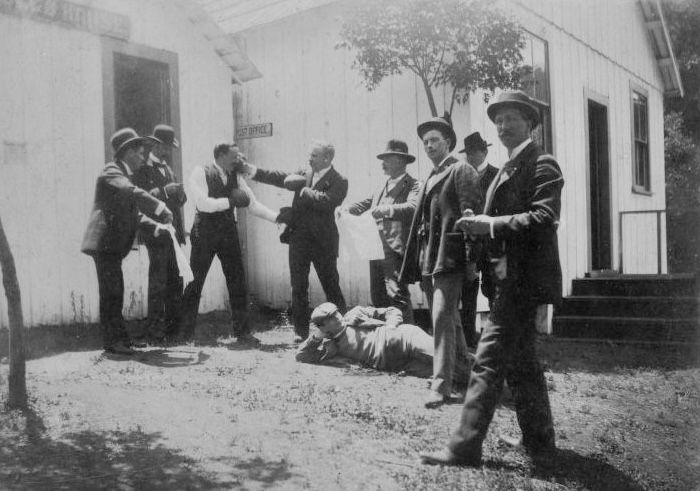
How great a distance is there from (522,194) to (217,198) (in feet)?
12.8

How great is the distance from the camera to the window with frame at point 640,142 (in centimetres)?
1187

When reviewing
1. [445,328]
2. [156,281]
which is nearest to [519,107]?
[445,328]

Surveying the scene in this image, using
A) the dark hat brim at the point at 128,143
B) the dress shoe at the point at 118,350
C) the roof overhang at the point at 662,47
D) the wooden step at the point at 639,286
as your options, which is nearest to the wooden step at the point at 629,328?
the wooden step at the point at 639,286

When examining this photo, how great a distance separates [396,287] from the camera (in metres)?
6.37

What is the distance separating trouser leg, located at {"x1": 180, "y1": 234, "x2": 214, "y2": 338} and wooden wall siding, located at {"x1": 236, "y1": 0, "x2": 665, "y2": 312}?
2350mm

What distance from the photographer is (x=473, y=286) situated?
6449mm

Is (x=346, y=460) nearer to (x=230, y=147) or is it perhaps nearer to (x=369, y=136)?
(x=230, y=147)

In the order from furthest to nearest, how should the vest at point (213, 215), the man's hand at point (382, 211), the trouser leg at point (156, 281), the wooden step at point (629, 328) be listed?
the wooden step at point (629, 328), the vest at point (213, 215), the trouser leg at point (156, 281), the man's hand at point (382, 211)

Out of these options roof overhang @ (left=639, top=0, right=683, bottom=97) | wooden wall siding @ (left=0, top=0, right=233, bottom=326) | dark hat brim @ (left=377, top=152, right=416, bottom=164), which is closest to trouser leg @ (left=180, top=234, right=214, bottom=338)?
wooden wall siding @ (left=0, top=0, right=233, bottom=326)

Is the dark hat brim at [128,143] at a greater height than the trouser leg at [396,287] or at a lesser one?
greater

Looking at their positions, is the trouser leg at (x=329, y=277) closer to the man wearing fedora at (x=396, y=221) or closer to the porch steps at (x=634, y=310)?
the man wearing fedora at (x=396, y=221)

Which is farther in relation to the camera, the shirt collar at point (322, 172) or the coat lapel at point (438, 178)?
the shirt collar at point (322, 172)

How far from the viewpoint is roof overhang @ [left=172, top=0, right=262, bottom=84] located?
27.1ft

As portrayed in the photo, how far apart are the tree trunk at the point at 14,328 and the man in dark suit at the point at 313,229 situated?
3229mm
